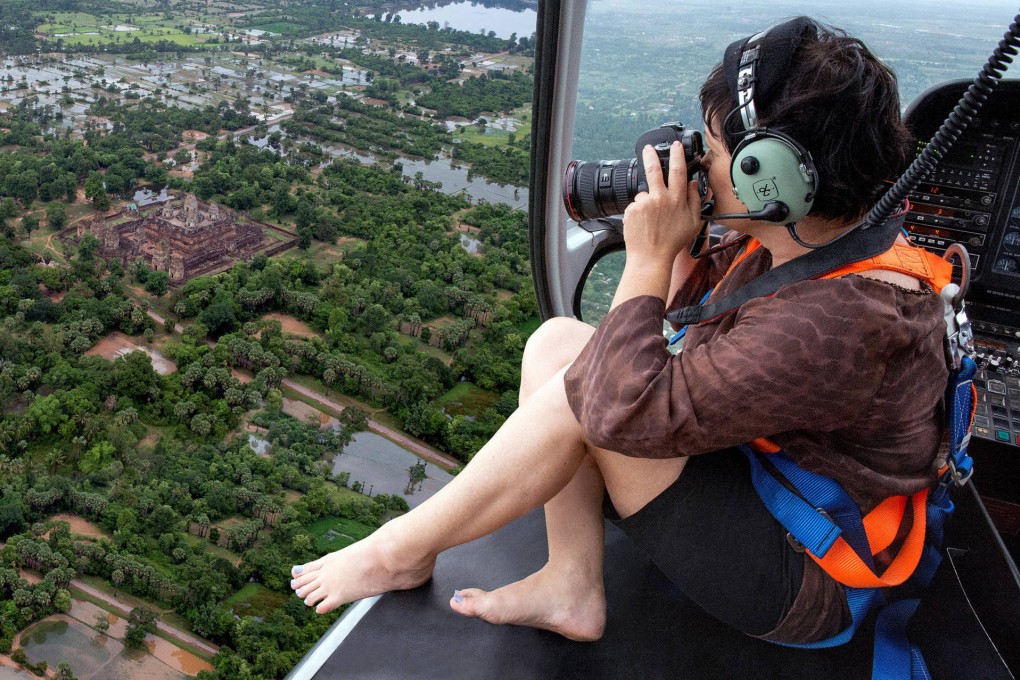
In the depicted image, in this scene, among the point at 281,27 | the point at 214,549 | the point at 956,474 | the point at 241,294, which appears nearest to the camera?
the point at 956,474


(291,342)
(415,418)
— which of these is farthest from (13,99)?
(415,418)

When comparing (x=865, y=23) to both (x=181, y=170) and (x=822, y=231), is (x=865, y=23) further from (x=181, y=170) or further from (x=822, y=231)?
(x=181, y=170)

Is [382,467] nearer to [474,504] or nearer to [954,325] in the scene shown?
[474,504]

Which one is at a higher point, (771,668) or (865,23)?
(865,23)

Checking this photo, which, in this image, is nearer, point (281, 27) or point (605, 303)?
point (605, 303)

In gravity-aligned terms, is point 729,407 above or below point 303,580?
above

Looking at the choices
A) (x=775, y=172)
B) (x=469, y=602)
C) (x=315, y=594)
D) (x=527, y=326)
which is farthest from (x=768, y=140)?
(x=527, y=326)

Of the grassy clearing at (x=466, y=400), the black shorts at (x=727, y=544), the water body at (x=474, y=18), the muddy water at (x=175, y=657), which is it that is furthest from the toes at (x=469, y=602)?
the water body at (x=474, y=18)
